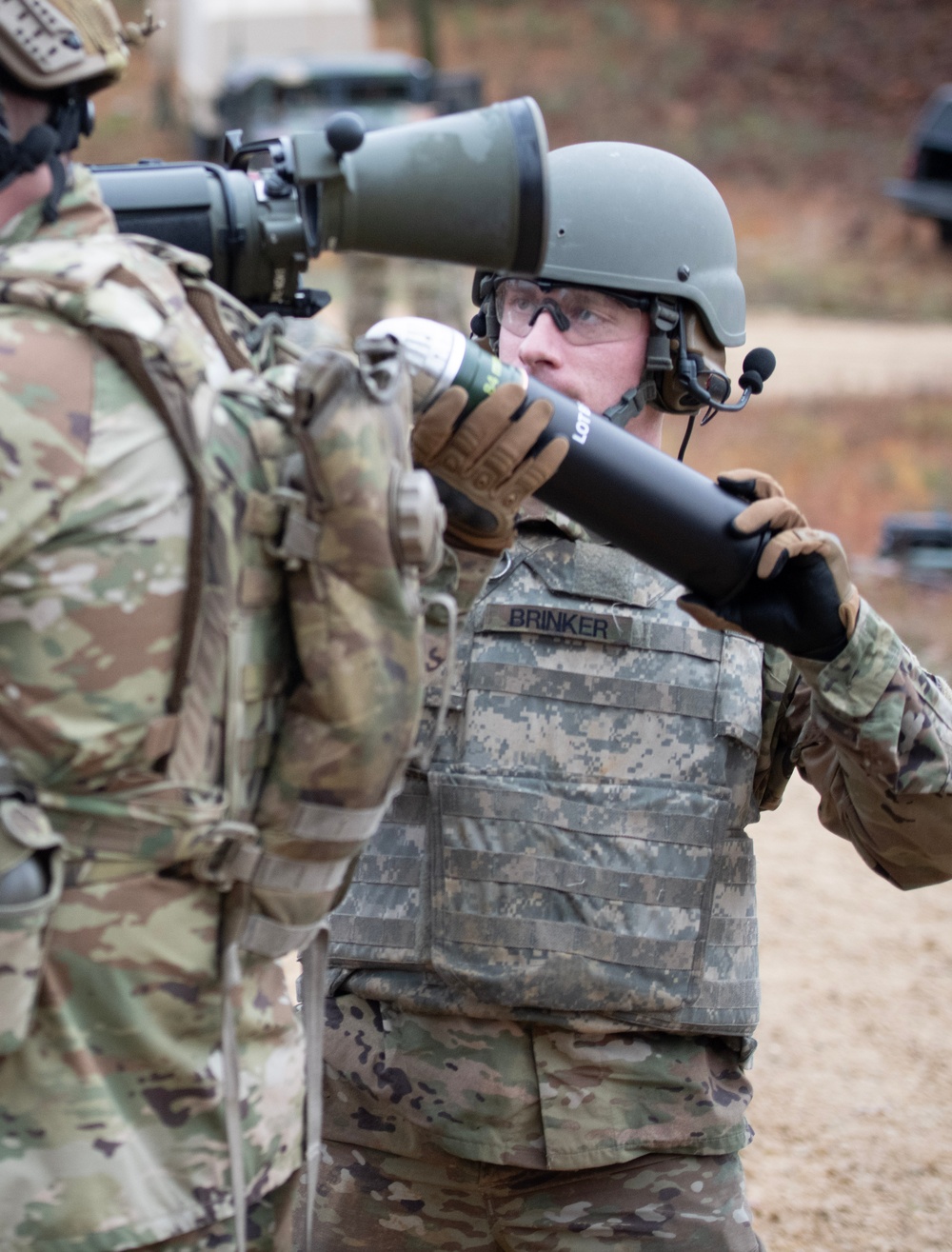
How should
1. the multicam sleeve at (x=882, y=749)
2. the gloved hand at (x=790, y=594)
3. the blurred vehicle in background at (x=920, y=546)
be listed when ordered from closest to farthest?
the gloved hand at (x=790, y=594)
the multicam sleeve at (x=882, y=749)
the blurred vehicle in background at (x=920, y=546)

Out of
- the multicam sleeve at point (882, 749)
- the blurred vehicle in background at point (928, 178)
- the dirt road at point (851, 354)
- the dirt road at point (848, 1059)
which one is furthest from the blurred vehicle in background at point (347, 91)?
the multicam sleeve at point (882, 749)

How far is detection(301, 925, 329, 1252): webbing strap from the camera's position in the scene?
1.94 metres

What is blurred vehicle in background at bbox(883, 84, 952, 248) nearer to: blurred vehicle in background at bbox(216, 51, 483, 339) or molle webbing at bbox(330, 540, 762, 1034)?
blurred vehicle in background at bbox(216, 51, 483, 339)

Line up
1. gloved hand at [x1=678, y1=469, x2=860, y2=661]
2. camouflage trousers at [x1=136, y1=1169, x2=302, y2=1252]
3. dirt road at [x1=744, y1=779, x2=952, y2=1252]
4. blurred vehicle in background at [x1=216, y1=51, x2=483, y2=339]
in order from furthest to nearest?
blurred vehicle in background at [x1=216, y1=51, x2=483, y2=339] < dirt road at [x1=744, y1=779, x2=952, y2=1252] < gloved hand at [x1=678, y1=469, x2=860, y2=661] < camouflage trousers at [x1=136, y1=1169, x2=302, y2=1252]

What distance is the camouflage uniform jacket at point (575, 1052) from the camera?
7.78ft

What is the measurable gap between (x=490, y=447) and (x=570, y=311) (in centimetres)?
→ 81

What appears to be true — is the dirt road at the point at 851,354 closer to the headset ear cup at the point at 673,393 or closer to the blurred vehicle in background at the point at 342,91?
the blurred vehicle in background at the point at 342,91

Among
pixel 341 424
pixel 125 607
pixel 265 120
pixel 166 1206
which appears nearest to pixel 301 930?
pixel 166 1206

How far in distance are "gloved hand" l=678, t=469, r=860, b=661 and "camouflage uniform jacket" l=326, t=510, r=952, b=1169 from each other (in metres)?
0.10

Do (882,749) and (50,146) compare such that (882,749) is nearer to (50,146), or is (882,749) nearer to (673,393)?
(673,393)

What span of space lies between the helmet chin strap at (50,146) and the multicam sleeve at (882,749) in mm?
1220

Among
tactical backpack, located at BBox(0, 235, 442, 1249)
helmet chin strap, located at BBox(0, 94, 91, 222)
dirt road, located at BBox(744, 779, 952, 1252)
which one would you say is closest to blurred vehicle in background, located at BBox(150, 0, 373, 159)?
dirt road, located at BBox(744, 779, 952, 1252)

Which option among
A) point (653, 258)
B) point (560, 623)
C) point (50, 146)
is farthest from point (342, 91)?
point (50, 146)

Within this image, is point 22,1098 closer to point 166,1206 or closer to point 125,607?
point 166,1206
